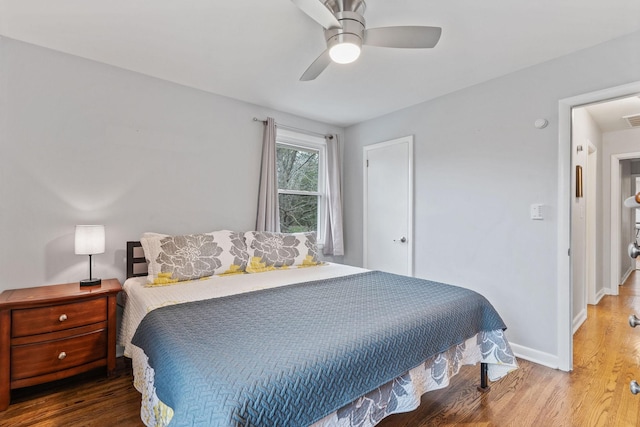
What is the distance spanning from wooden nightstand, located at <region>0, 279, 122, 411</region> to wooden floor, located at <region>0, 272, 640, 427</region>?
16 cm

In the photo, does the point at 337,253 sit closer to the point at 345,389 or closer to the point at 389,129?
the point at 389,129

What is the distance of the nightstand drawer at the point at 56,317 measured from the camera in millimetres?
1946

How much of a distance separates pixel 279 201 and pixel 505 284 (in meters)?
2.54

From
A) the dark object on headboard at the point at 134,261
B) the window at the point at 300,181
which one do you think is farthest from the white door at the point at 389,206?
the dark object on headboard at the point at 134,261

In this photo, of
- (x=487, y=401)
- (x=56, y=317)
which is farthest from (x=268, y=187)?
(x=487, y=401)

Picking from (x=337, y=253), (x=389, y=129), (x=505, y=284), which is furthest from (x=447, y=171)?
(x=337, y=253)

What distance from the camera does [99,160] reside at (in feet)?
8.34

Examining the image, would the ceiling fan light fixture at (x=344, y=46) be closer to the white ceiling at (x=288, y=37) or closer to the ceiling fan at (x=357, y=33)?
the ceiling fan at (x=357, y=33)

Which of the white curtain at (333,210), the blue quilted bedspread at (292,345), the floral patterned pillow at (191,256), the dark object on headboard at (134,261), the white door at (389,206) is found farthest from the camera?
the white curtain at (333,210)

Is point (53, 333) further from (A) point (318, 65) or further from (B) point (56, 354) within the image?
(A) point (318, 65)

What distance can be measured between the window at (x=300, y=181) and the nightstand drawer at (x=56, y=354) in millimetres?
2112

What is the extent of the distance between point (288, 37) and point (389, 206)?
2.29 m

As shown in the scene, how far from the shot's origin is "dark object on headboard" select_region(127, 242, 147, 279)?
2621 mm

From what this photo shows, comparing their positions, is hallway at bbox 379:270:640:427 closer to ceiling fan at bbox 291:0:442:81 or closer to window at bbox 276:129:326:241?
ceiling fan at bbox 291:0:442:81
